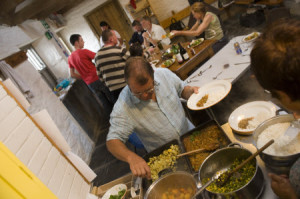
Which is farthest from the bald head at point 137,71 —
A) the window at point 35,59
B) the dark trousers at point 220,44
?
the window at point 35,59

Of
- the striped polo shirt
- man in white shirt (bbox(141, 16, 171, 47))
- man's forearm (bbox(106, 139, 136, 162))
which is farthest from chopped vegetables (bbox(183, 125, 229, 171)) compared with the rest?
man in white shirt (bbox(141, 16, 171, 47))

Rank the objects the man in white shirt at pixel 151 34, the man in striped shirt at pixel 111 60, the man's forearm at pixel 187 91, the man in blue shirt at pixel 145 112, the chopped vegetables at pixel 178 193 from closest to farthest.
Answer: the chopped vegetables at pixel 178 193 → the man in blue shirt at pixel 145 112 → the man's forearm at pixel 187 91 → the man in striped shirt at pixel 111 60 → the man in white shirt at pixel 151 34

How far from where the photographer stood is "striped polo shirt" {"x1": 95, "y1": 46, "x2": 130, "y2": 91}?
430 cm

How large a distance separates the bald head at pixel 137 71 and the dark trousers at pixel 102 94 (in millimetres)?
4040

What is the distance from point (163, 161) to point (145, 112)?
0.63 m

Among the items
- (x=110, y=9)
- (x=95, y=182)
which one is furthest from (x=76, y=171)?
(x=110, y=9)

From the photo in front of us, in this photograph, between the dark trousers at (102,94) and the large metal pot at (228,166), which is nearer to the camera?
the large metal pot at (228,166)

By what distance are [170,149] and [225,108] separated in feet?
8.70

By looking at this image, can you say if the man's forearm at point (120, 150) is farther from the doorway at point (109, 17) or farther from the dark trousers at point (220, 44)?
the doorway at point (109, 17)

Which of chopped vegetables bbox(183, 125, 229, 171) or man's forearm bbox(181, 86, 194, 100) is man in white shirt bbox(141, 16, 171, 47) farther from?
chopped vegetables bbox(183, 125, 229, 171)

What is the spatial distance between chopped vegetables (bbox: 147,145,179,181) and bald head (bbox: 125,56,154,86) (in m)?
0.68

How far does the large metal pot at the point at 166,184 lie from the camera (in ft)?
4.97

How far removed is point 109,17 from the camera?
386 inches

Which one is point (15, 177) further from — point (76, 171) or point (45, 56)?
point (45, 56)
